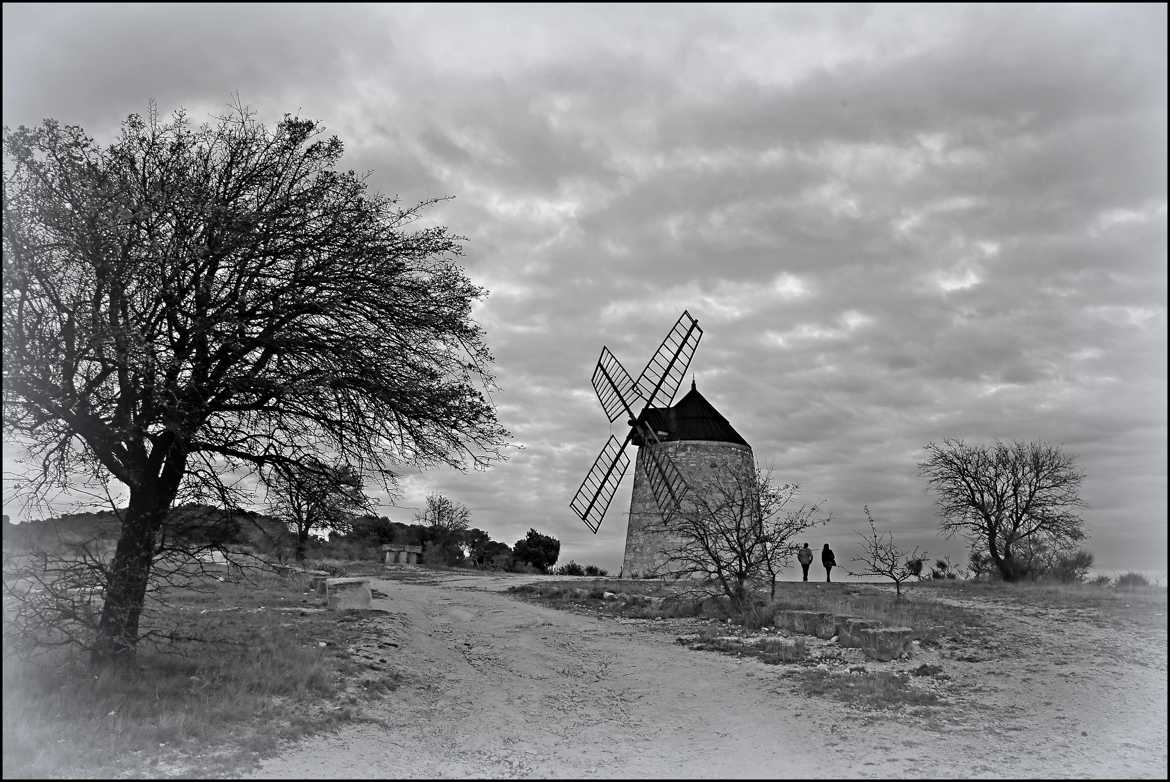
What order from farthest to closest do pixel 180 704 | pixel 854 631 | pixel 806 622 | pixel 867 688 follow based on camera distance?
pixel 806 622, pixel 854 631, pixel 867 688, pixel 180 704

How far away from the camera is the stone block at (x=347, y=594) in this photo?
1611 cm

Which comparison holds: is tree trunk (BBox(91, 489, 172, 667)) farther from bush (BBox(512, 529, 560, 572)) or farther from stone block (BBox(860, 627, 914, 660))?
bush (BBox(512, 529, 560, 572))

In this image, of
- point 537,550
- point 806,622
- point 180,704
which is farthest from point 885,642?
point 537,550

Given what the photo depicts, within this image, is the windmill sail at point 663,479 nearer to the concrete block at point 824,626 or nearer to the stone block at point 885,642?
the concrete block at point 824,626

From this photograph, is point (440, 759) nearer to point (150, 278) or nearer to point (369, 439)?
point (369, 439)

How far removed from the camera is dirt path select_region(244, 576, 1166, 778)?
7.57 meters

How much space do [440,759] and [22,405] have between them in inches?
219

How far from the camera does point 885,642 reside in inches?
498

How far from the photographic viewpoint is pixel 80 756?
6945mm

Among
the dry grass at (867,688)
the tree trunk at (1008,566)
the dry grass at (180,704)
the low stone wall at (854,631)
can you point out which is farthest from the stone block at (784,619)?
the tree trunk at (1008,566)

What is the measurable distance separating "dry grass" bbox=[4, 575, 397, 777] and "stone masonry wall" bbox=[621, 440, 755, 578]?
1587cm

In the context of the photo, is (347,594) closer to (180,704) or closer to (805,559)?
(180,704)

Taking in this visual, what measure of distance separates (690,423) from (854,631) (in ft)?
47.7

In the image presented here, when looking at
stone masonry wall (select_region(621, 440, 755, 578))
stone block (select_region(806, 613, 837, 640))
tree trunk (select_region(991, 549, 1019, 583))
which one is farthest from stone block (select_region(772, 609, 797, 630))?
tree trunk (select_region(991, 549, 1019, 583))
